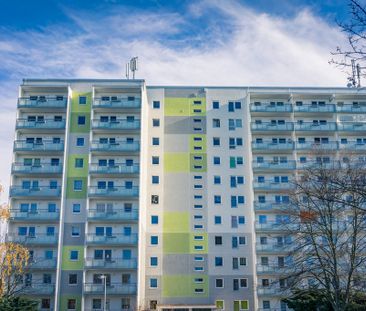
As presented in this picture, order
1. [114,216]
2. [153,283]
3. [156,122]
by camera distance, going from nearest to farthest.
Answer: [114,216]
[153,283]
[156,122]

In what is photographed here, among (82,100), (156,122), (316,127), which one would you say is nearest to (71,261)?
(82,100)

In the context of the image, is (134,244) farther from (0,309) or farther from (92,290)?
(0,309)

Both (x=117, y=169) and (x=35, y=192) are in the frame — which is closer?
(x=35, y=192)

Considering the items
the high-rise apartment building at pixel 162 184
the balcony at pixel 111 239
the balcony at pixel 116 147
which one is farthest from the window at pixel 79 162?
the balcony at pixel 111 239

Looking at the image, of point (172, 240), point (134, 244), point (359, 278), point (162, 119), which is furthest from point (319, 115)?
point (359, 278)

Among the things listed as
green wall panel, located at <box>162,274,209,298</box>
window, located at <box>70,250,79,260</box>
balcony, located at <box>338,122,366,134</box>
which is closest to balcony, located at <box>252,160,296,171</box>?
balcony, located at <box>338,122,366,134</box>

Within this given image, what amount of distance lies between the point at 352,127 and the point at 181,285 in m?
30.0

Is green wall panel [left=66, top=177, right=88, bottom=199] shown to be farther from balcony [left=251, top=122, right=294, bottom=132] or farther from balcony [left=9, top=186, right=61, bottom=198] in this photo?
balcony [left=251, top=122, right=294, bottom=132]

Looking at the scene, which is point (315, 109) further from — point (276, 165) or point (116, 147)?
point (116, 147)

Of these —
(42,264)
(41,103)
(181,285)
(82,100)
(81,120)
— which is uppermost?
(82,100)

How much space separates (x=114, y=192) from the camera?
61469 millimetres

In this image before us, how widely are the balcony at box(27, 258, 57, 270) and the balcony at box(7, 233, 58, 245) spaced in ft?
6.24

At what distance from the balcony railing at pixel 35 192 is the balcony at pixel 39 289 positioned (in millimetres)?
10425

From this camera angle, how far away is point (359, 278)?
110 ft
